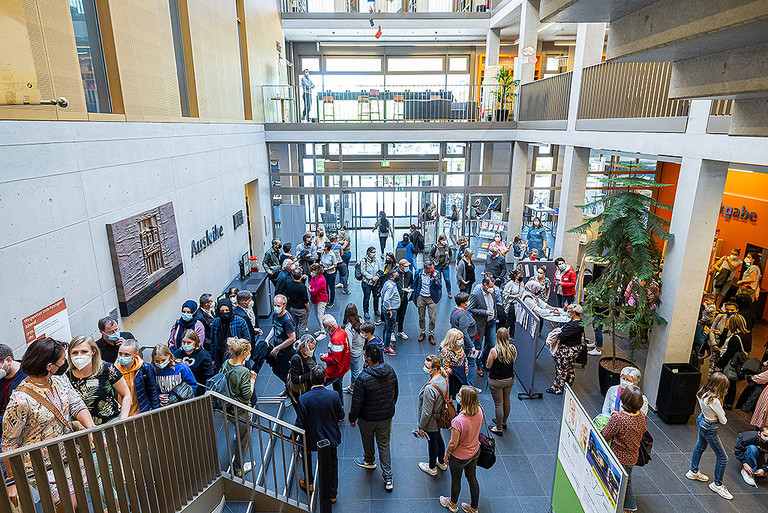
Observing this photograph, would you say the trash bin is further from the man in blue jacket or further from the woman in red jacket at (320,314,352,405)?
the woman in red jacket at (320,314,352,405)

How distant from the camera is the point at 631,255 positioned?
6.56 meters

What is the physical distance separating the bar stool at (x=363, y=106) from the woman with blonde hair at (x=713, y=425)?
11.3 meters

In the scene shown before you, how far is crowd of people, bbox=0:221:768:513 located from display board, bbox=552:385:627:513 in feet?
2.10

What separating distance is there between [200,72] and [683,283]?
881 centimetres

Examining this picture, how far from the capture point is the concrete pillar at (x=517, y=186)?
45.5ft

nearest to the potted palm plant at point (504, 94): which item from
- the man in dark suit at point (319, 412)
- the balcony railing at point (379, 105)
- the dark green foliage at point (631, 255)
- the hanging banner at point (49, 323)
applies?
the balcony railing at point (379, 105)

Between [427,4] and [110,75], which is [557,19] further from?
[427,4]

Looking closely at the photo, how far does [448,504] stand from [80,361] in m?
3.97

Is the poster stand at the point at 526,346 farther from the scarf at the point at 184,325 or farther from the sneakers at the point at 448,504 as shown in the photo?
the scarf at the point at 184,325

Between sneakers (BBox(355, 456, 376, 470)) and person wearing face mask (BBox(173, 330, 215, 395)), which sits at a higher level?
person wearing face mask (BBox(173, 330, 215, 395))

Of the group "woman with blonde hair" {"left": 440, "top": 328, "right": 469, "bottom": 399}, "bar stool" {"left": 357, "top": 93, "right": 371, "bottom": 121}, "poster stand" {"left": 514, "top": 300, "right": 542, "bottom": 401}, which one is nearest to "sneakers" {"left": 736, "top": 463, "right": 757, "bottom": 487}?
"poster stand" {"left": 514, "top": 300, "right": 542, "bottom": 401}

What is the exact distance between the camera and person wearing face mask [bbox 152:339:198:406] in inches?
181

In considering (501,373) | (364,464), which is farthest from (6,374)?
(501,373)

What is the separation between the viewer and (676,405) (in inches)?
252
